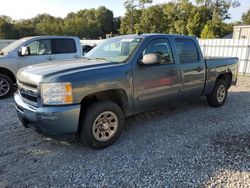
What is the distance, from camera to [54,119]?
331 centimetres

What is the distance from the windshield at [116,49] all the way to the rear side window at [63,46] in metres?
3.54

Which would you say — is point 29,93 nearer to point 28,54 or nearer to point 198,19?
point 28,54

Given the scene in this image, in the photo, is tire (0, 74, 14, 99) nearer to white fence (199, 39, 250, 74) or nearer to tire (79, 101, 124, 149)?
tire (79, 101, 124, 149)

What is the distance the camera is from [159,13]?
5181 cm

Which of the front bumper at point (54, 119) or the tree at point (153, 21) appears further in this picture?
the tree at point (153, 21)

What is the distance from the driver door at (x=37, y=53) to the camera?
7.46m

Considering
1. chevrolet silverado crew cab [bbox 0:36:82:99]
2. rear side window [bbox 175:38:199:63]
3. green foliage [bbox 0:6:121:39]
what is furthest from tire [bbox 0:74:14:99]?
green foliage [bbox 0:6:121:39]

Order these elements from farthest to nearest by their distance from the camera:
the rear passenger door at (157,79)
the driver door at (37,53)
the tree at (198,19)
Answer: the tree at (198,19) → the driver door at (37,53) → the rear passenger door at (157,79)

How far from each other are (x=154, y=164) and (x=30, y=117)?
1922mm

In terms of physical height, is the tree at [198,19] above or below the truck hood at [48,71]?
above

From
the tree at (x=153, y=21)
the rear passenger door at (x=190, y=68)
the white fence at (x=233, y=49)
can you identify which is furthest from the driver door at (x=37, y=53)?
the tree at (x=153, y=21)

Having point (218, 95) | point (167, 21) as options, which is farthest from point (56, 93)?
point (167, 21)

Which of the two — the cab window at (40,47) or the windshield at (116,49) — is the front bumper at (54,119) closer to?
the windshield at (116,49)

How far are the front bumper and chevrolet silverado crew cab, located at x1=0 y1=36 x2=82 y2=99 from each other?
3984mm
